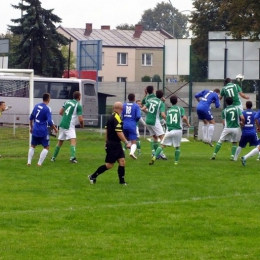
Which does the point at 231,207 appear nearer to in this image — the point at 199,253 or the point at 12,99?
the point at 199,253

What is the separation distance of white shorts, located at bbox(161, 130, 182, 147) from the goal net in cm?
474

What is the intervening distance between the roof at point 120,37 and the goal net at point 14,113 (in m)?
53.6

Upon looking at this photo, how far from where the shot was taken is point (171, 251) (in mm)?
10383

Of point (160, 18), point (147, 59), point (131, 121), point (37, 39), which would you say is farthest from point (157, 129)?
point (160, 18)

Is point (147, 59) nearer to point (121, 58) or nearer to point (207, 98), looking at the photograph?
point (121, 58)

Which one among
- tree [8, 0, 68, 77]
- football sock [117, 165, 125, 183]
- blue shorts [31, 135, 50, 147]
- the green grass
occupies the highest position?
tree [8, 0, 68, 77]

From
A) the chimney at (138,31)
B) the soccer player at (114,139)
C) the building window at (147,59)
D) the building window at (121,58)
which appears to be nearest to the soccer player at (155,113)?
the soccer player at (114,139)

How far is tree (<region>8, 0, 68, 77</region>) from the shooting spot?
59.3 meters

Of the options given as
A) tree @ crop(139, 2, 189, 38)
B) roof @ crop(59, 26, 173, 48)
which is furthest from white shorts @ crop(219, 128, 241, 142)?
tree @ crop(139, 2, 189, 38)

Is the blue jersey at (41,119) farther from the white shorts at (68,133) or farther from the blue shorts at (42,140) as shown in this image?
the white shorts at (68,133)

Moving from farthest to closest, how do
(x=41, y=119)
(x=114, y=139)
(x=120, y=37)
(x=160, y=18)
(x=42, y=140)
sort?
(x=160, y=18) < (x=120, y=37) < (x=42, y=140) < (x=41, y=119) < (x=114, y=139)

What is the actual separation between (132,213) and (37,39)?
4818cm

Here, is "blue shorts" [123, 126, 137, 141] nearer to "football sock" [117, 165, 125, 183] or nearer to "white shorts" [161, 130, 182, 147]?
"white shorts" [161, 130, 182, 147]

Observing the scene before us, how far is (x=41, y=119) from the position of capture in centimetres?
2095
